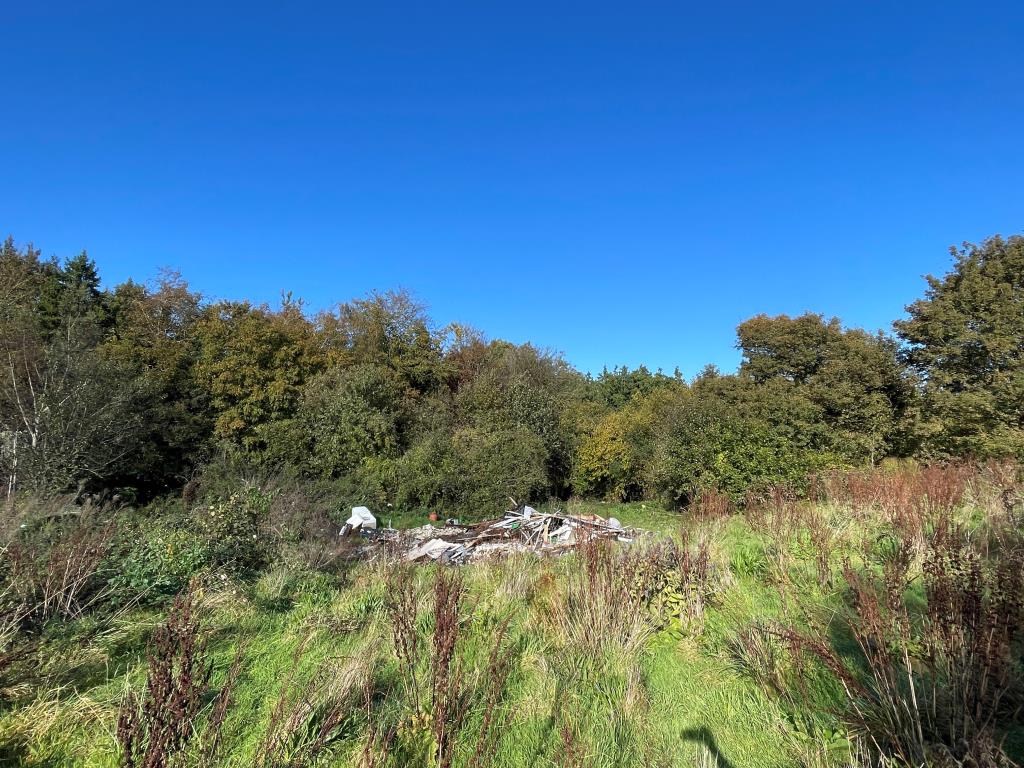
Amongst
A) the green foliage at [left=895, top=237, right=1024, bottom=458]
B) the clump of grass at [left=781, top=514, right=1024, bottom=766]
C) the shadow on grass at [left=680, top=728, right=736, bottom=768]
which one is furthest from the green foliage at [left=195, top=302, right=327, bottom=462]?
the green foliage at [left=895, top=237, right=1024, bottom=458]

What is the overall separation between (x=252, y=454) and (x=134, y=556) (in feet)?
38.8

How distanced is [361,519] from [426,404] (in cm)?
764

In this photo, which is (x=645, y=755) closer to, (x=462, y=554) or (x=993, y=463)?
(x=462, y=554)

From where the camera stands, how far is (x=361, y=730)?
9.00 feet

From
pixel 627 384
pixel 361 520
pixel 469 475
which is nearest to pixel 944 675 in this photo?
pixel 361 520

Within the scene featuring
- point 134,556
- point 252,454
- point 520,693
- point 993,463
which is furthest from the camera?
point 252,454

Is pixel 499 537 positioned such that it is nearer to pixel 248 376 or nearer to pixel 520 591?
pixel 520 591

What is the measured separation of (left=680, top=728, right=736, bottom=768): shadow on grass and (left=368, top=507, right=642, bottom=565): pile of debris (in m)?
5.64

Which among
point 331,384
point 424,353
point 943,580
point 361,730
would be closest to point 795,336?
point 424,353

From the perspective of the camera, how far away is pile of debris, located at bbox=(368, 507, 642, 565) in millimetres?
9031

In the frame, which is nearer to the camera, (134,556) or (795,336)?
(134,556)

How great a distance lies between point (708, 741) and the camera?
2715mm

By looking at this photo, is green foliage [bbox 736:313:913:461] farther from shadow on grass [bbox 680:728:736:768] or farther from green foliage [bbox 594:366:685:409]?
shadow on grass [bbox 680:728:736:768]

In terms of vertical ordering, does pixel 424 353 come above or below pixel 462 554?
above
